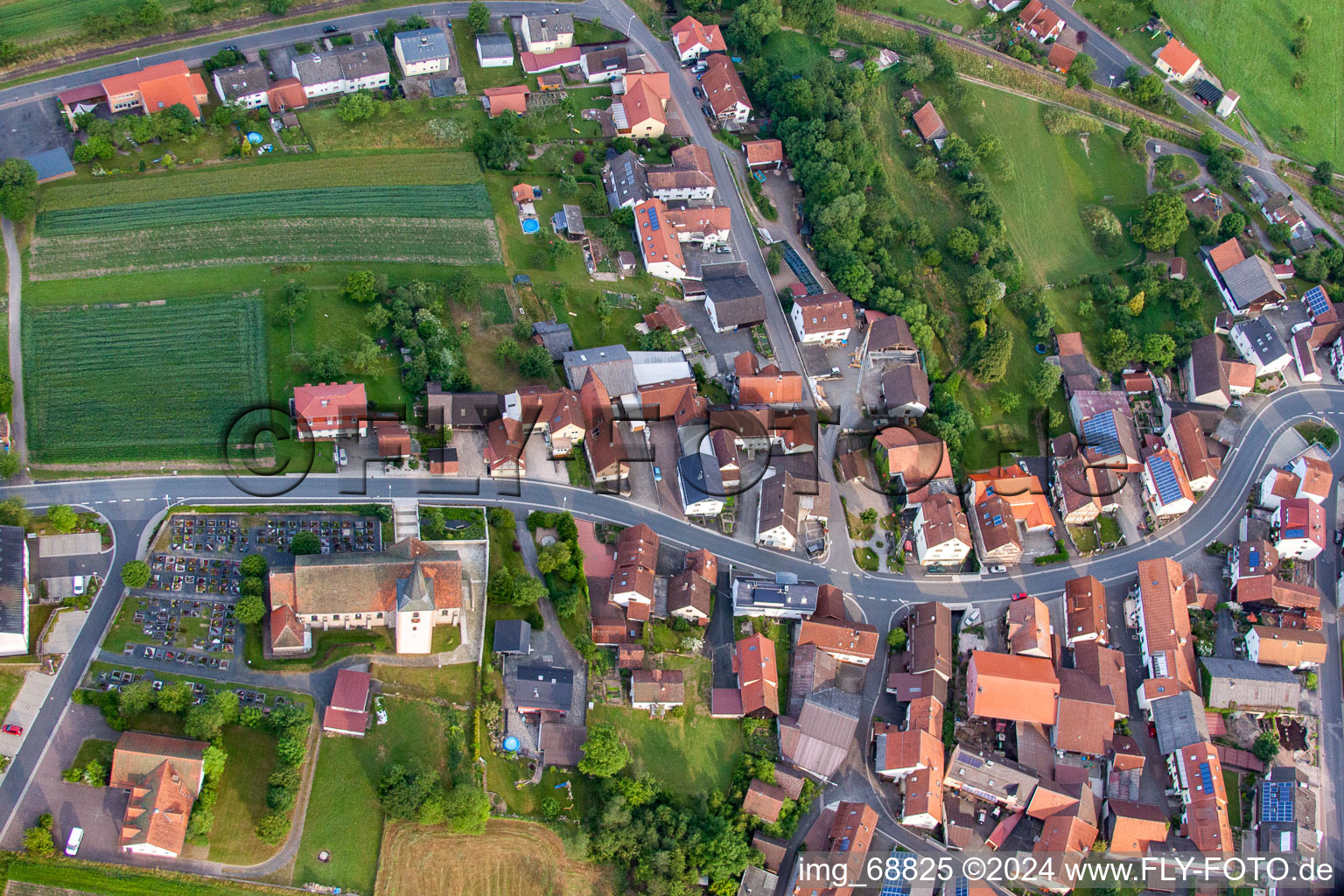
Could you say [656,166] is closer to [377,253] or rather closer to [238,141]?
[377,253]

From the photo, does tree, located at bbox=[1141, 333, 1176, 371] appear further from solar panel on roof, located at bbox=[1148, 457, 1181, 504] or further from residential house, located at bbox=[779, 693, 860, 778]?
residential house, located at bbox=[779, 693, 860, 778]

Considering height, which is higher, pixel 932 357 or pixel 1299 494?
pixel 932 357

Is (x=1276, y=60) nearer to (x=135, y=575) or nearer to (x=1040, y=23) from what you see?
(x=1040, y=23)

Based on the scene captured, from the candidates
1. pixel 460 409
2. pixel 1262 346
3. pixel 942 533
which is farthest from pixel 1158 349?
pixel 460 409

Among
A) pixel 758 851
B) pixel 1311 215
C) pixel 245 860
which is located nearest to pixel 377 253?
pixel 245 860

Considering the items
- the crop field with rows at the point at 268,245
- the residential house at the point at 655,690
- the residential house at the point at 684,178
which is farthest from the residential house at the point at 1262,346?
the crop field with rows at the point at 268,245
